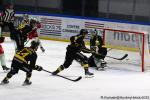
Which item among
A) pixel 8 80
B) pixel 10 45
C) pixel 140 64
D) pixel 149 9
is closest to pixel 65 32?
pixel 10 45

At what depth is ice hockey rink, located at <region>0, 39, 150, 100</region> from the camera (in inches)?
371

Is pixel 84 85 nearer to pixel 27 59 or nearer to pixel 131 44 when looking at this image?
pixel 27 59

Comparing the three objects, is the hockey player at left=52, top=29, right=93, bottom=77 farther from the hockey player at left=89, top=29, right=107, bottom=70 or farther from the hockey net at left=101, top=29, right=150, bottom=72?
the hockey net at left=101, top=29, right=150, bottom=72

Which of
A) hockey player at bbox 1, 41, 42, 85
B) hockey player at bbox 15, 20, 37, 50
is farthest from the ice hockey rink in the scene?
hockey player at bbox 15, 20, 37, 50

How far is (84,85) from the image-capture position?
1037 centimetres

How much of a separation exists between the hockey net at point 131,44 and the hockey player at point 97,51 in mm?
771

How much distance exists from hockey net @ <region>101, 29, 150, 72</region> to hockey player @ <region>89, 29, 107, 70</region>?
30.4 inches

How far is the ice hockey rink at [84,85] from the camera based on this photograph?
371 inches

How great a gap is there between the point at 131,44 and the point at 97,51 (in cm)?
110

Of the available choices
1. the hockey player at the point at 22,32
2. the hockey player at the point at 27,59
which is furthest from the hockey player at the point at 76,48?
the hockey player at the point at 22,32

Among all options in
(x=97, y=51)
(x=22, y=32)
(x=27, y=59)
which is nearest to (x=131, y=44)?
(x=97, y=51)

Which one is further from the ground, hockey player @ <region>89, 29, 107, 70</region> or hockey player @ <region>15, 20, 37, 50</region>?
hockey player @ <region>15, 20, 37, 50</region>

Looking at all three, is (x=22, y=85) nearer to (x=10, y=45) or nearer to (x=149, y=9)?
(x=10, y=45)

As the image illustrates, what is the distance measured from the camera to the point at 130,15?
61.1 feet
